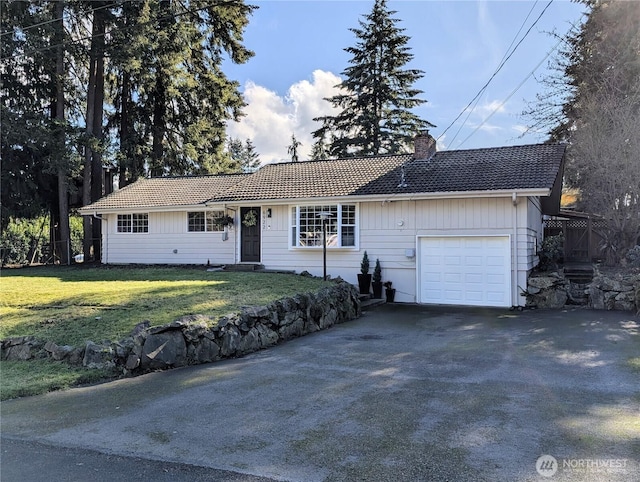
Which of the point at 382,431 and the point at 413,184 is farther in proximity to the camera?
the point at 413,184

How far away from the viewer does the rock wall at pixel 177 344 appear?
6.70 meters

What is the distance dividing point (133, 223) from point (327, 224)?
8.89 metres

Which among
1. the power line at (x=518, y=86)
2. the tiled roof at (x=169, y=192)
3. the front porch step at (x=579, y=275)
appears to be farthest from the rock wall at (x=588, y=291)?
the tiled roof at (x=169, y=192)

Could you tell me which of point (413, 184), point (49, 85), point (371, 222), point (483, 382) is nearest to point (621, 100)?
point (413, 184)

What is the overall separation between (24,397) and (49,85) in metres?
21.3

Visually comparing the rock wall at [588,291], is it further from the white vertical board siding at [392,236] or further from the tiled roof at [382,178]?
the tiled roof at [382,178]

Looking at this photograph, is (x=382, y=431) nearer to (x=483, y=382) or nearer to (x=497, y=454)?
(x=497, y=454)

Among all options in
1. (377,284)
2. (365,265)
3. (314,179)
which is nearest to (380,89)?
(314,179)

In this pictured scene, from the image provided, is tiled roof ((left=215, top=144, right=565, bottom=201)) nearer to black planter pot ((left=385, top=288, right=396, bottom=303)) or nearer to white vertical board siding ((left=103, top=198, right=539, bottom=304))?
white vertical board siding ((left=103, top=198, right=539, bottom=304))

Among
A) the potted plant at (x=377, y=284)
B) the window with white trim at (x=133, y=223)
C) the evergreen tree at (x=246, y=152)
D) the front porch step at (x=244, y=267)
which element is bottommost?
the potted plant at (x=377, y=284)

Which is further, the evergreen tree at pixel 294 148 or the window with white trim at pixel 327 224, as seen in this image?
the evergreen tree at pixel 294 148

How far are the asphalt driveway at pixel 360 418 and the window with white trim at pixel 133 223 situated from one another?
41.9 ft

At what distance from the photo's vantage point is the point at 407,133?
3189cm

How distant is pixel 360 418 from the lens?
14.9 ft
